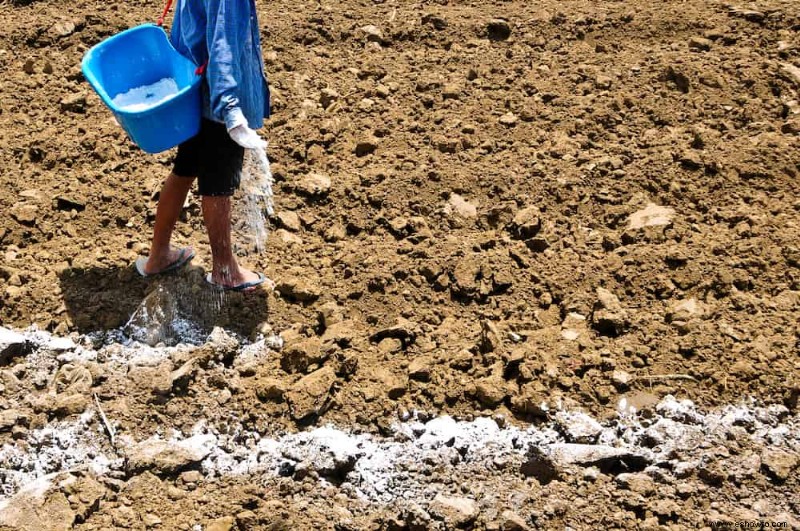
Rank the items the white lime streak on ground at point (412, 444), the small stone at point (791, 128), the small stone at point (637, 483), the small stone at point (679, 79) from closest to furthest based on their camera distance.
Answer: the small stone at point (637, 483) → the white lime streak on ground at point (412, 444) → the small stone at point (791, 128) → the small stone at point (679, 79)

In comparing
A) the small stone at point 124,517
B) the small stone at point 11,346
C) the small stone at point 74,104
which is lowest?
the small stone at point 11,346

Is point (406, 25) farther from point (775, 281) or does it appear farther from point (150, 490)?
point (150, 490)

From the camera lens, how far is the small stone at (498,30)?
498cm

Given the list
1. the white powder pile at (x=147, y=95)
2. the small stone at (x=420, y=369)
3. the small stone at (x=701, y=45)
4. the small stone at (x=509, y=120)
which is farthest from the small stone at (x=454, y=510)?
the small stone at (x=701, y=45)

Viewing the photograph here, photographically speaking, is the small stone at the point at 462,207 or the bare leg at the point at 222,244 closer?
the bare leg at the point at 222,244

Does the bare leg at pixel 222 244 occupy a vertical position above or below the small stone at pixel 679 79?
below

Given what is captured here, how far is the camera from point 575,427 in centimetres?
311

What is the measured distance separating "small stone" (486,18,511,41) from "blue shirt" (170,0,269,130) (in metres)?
2.00

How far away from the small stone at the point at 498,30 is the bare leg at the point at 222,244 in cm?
214

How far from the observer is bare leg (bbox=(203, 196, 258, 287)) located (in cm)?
349

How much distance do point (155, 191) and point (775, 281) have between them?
106 inches

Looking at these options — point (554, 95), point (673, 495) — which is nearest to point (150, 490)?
point (673, 495)

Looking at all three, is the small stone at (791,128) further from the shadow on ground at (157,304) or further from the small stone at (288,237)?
the shadow on ground at (157,304)

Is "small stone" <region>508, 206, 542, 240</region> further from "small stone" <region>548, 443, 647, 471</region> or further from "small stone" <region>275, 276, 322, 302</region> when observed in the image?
"small stone" <region>548, 443, 647, 471</region>
